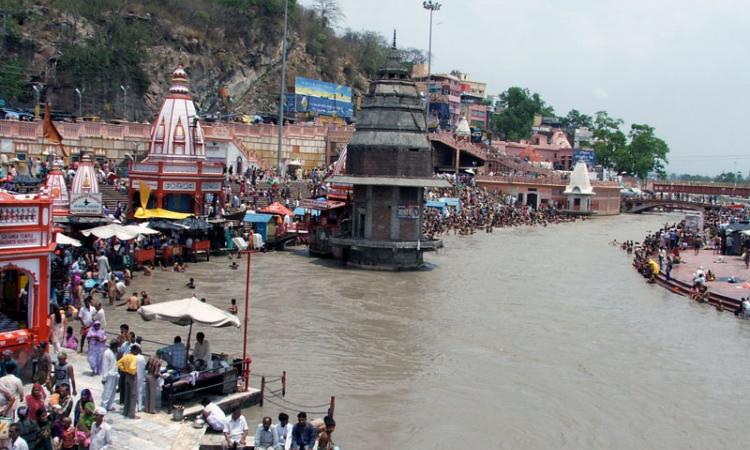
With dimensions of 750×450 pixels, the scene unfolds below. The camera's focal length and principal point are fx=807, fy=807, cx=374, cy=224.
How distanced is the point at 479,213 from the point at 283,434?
46.1 meters

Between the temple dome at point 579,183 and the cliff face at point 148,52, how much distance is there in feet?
77.8

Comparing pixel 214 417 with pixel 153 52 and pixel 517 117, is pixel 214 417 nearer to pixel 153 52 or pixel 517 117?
pixel 153 52

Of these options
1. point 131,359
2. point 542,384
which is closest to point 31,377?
point 131,359

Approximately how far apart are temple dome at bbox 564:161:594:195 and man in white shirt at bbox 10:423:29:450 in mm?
68503

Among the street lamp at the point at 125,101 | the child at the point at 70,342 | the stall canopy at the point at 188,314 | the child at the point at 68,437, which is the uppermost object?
the street lamp at the point at 125,101

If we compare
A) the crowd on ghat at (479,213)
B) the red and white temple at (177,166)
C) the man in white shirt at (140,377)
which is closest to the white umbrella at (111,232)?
the red and white temple at (177,166)

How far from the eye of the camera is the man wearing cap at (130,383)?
11586mm

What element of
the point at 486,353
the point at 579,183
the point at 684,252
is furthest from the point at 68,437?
the point at 579,183

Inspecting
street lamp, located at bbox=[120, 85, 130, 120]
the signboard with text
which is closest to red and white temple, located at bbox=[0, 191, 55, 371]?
the signboard with text

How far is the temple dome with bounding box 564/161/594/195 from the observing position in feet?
241

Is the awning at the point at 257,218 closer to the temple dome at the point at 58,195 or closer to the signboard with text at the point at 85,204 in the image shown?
the signboard with text at the point at 85,204

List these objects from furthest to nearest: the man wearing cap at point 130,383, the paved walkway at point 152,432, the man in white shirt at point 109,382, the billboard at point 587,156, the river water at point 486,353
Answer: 1. the billboard at point 587,156
2. the river water at point 486,353
3. the man in white shirt at point 109,382
4. the man wearing cap at point 130,383
5. the paved walkway at point 152,432

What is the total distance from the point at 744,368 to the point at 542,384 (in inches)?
226

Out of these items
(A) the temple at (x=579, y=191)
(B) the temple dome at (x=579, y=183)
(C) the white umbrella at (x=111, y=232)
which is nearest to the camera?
(C) the white umbrella at (x=111, y=232)
